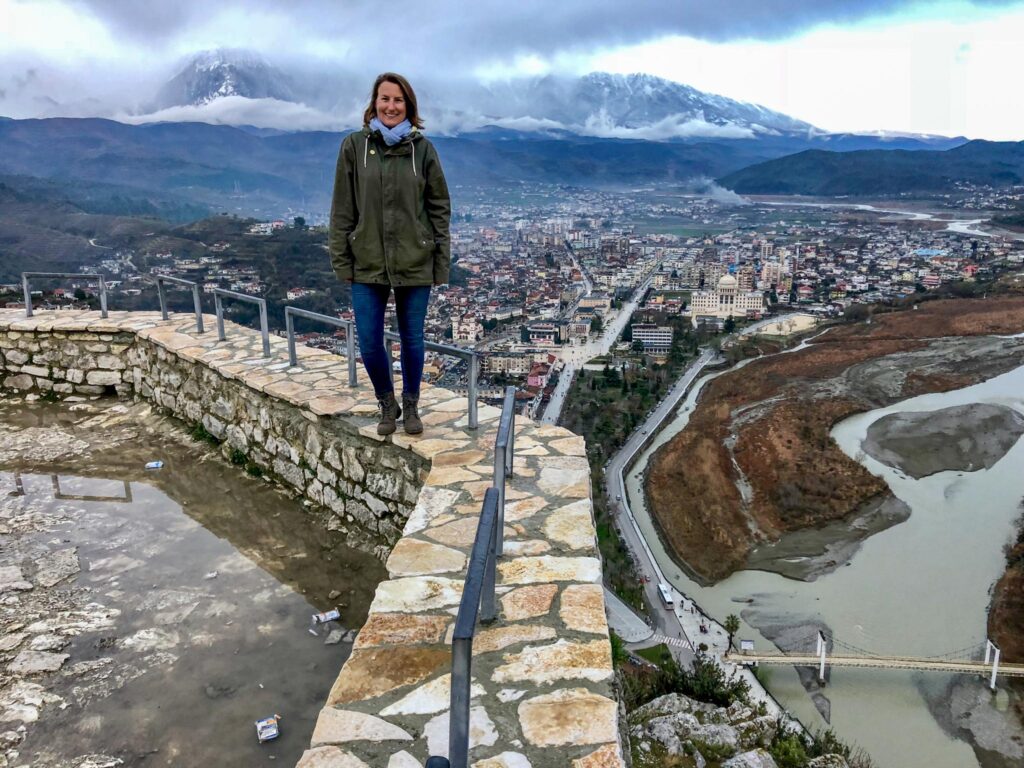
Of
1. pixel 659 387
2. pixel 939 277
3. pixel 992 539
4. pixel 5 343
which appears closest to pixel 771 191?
pixel 939 277

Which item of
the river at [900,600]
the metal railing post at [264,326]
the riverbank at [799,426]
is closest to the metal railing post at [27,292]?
the metal railing post at [264,326]

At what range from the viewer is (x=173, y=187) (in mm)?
63844

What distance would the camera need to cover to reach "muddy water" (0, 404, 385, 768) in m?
1.74

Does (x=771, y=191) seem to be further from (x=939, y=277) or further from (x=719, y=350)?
(x=719, y=350)

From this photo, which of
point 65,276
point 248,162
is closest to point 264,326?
point 65,276

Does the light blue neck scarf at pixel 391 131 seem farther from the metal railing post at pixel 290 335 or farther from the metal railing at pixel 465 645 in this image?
the metal railing post at pixel 290 335

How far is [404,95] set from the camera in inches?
87.4

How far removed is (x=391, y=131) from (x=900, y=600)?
13.9 m

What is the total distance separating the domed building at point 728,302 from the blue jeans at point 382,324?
35.7 meters

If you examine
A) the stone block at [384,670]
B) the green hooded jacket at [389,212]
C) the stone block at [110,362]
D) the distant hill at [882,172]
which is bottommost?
the stone block at [384,670]

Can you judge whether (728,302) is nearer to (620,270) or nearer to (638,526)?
(620,270)

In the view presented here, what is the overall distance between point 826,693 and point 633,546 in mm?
5719

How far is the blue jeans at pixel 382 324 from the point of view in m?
2.44

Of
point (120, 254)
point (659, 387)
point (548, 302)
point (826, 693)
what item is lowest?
point (826, 693)
